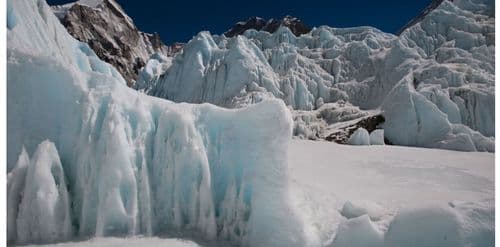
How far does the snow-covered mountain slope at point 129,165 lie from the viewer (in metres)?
6.61

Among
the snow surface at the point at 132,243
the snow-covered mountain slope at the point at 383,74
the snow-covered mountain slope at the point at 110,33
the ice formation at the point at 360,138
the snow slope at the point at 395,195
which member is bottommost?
the snow surface at the point at 132,243

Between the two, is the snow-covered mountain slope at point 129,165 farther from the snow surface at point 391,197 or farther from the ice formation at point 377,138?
the ice formation at point 377,138

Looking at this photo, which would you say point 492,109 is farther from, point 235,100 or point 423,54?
point 235,100

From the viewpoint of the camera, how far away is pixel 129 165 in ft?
23.4

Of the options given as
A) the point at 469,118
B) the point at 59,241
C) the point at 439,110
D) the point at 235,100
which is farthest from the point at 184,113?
the point at 235,100

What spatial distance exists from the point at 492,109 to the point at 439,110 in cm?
400

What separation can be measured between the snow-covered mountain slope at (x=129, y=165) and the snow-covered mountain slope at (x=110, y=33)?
277 ft

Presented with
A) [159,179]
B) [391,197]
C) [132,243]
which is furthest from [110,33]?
[132,243]

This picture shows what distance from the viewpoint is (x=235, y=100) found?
42.4 meters

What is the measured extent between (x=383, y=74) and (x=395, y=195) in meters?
34.9

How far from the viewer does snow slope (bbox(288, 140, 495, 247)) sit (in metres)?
6.24

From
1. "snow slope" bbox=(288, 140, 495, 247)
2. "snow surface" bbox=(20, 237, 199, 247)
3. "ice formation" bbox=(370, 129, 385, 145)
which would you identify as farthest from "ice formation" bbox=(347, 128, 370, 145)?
"snow surface" bbox=(20, 237, 199, 247)

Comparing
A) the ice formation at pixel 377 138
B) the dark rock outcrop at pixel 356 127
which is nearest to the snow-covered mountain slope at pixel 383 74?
the dark rock outcrop at pixel 356 127

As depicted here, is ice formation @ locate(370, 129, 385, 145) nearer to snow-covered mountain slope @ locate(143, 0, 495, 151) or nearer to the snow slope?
snow-covered mountain slope @ locate(143, 0, 495, 151)
